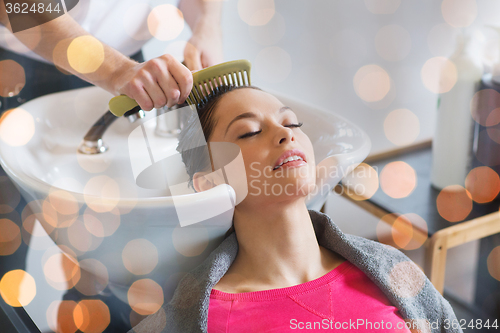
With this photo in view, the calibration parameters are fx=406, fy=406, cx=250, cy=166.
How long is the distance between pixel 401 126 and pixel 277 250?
3.52 ft

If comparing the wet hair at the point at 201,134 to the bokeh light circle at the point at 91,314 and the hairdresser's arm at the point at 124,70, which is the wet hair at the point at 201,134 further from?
the bokeh light circle at the point at 91,314

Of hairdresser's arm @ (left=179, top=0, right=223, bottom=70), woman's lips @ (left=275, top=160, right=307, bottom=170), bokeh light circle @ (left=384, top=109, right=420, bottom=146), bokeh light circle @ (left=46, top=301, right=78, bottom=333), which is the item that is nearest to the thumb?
hairdresser's arm @ (left=179, top=0, right=223, bottom=70)

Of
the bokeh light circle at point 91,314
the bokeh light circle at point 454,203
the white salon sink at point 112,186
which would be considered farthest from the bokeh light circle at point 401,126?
the bokeh light circle at point 91,314

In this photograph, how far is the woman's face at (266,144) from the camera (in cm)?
69

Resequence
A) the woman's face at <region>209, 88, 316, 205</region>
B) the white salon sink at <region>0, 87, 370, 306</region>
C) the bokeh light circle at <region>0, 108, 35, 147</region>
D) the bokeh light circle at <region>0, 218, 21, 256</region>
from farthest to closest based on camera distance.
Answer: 1. the bokeh light circle at <region>0, 218, 21, 256</region>
2. the bokeh light circle at <region>0, 108, 35, 147</region>
3. the woman's face at <region>209, 88, 316, 205</region>
4. the white salon sink at <region>0, 87, 370, 306</region>

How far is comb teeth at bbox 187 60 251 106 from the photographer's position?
28.3 inches

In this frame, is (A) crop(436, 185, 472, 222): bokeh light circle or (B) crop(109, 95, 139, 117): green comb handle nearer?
(B) crop(109, 95, 139, 117): green comb handle

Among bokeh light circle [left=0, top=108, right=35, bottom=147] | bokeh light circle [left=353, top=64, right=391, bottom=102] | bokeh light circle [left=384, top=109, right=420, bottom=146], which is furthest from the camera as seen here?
bokeh light circle [left=384, top=109, right=420, bottom=146]

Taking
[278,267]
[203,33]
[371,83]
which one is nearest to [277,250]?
[278,267]

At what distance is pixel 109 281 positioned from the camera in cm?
75

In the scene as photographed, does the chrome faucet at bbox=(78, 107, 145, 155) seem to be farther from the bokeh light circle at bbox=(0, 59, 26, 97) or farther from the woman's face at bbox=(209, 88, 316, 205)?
the woman's face at bbox=(209, 88, 316, 205)

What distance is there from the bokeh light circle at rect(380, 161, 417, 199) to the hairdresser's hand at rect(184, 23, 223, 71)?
0.64 metres

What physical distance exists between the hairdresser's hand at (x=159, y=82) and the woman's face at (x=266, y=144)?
13 cm

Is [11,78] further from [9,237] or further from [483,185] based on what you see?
[483,185]
